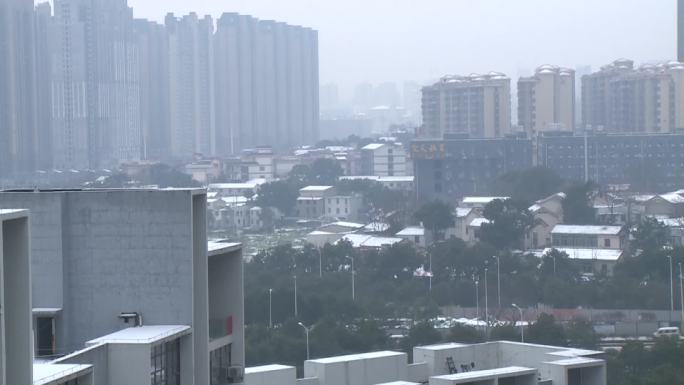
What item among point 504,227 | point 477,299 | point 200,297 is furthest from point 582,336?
point 200,297

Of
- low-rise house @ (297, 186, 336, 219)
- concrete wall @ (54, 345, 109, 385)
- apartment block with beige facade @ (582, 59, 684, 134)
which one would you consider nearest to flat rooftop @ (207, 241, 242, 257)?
concrete wall @ (54, 345, 109, 385)

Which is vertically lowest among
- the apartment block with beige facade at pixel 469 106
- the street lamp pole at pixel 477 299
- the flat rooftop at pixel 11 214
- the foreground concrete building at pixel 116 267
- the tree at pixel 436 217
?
the street lamp pole at pixel 477 299

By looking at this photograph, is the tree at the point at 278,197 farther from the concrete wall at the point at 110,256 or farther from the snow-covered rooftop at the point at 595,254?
the concrete wall at the point at 110,256

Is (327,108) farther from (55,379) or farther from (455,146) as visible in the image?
(55,379)

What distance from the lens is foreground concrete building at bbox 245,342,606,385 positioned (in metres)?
4.73

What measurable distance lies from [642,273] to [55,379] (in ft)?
30.4

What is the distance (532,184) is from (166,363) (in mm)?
15630

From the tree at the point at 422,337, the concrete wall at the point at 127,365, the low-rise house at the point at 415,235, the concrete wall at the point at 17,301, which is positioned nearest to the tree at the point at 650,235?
the low-rise house at the point at 415,235

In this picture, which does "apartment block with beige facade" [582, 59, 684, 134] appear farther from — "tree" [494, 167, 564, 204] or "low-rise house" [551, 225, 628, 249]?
"low-rise house" [551, 225, 628, 249]

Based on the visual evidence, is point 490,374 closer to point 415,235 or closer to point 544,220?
point 415,235

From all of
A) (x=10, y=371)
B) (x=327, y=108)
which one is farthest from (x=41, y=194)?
(x=327, y=108)

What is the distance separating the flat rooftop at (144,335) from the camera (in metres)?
3.02

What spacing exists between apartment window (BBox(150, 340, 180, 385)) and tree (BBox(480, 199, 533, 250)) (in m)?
10.7

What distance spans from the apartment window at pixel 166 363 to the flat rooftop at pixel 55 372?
0.29m
